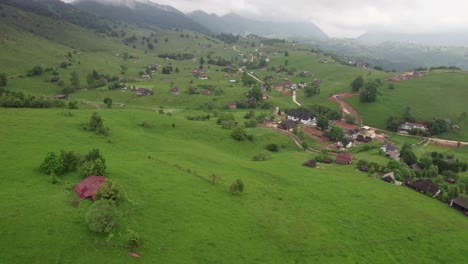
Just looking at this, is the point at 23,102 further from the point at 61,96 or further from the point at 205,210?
the point at 205,210

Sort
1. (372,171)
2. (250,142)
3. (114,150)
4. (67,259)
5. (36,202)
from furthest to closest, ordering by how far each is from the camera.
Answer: (250,142), (372,171), (114,150), (36,202), (67,259)

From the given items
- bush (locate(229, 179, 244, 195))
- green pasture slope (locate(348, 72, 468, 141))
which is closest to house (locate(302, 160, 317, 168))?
bush (locate(229, 179, 244, 195))

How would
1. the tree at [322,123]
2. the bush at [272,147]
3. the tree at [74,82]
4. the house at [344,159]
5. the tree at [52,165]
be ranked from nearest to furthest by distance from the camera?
the tree at [52,165]
the house at [344,159]
the bush at [272,147]
the tree at [322,123]
the tree at [74,82]

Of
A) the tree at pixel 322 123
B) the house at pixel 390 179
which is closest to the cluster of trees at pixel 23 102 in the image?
the tree at pixel 322 123

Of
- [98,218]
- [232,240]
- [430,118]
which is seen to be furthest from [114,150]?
[430,118]

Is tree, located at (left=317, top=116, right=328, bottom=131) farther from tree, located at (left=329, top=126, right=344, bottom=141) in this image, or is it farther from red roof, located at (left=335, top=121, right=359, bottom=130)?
red roof, located at (left=335, top=121, right=359, bottom=130)

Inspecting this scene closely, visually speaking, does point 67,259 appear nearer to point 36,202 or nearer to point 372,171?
point 36,202

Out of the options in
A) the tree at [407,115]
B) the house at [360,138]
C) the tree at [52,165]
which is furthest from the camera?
the tree at [407,115]

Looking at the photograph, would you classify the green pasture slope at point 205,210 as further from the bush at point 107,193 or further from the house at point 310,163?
the house at point 310,163
